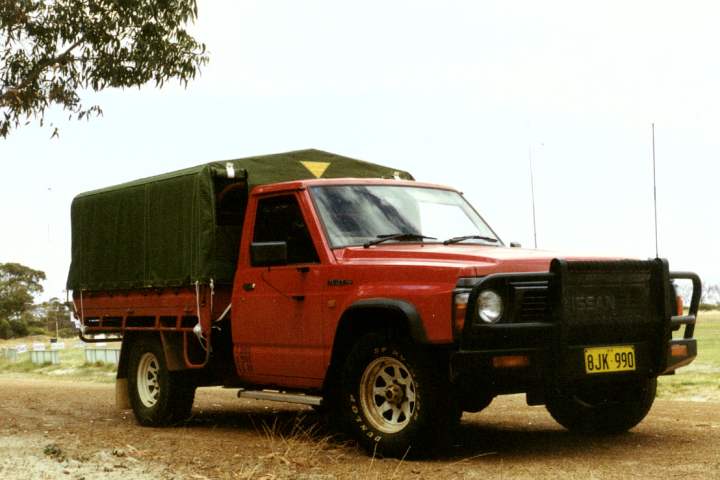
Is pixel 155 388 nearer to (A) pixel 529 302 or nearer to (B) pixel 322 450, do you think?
(B) pixel 322 450

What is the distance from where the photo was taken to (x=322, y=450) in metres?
8.38

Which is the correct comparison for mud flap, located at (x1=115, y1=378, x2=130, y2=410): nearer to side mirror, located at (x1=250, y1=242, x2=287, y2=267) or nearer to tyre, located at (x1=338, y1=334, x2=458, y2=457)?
side mirror, located at (x1=250, y1=242, x2=287, y2=267)

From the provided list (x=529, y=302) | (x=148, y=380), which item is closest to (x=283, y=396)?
(x=529, y=302)

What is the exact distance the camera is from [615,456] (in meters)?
8.03

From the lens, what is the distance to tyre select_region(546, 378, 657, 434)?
8930 millimetres

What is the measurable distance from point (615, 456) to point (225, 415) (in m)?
5.51

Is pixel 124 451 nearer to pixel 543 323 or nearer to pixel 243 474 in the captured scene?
pixel 243 474

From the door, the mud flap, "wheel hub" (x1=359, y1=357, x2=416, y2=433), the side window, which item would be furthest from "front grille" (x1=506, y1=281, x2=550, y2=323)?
the mud flap

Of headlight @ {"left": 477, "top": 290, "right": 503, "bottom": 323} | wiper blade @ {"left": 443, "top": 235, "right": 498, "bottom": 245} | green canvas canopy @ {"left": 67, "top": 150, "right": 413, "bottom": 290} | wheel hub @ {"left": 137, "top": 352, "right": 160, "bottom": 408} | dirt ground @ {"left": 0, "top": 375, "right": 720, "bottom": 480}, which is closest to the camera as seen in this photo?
dirt ground @ {"left": 0, "top": 375, "right": 720, "bottom": 480}

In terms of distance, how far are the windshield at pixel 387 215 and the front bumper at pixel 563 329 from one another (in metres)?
1.47

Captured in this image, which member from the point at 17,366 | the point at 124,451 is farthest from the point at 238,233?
the point at 17,366

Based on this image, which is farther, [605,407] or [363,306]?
[605,407]

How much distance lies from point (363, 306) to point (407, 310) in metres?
0.52

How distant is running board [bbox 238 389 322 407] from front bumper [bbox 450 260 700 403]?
1.47 meters
